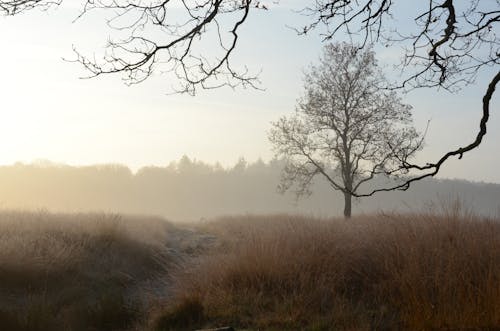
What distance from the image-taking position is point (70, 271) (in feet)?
29.6

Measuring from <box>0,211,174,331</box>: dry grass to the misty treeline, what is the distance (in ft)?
151

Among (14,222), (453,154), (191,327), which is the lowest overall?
(191,327)

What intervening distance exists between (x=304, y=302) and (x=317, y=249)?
4.84 feet

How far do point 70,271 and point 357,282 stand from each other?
5.56 meters

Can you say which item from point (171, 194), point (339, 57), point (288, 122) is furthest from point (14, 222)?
point (171, 194)

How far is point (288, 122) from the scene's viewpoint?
19.8m

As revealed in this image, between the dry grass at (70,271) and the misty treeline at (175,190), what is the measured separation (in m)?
46.2

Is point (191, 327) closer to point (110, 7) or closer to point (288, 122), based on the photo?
point (110, 7)

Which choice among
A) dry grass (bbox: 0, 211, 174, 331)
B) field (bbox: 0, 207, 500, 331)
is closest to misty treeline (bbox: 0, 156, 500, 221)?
dry grass (bbox: 0, 211, 174, 331)

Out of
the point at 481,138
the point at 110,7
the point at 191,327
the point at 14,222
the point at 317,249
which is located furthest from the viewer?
the point at 14,222

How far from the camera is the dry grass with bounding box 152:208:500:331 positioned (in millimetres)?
5410

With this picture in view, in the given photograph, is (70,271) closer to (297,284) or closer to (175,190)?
(297,284)

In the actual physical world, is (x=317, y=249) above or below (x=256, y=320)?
above

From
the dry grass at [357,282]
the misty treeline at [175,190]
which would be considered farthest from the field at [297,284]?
the misty treeline at [175,190]
